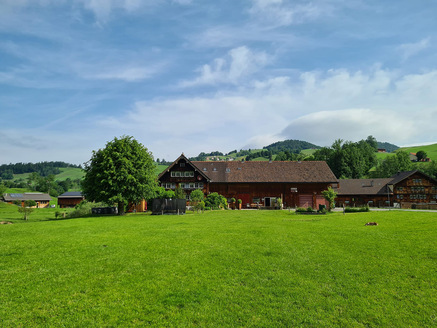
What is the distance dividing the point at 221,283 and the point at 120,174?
33206 millimetres

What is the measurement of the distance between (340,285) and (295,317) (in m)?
2.84

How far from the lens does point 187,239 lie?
16.5 metres

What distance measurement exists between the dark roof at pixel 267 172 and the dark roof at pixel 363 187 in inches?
679

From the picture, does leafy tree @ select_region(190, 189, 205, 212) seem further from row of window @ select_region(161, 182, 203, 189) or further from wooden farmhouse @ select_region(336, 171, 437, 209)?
wooden farmhouse @ select_region(336, 171, 437, 209)

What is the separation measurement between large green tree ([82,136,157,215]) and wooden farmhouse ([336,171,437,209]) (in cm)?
5344

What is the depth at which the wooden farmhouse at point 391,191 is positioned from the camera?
6962 centimetres

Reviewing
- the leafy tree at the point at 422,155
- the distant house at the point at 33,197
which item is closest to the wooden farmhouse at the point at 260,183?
the distant house at the point at 33,197

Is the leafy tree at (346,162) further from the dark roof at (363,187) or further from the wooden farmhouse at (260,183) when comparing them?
the wooden farmhouse at (260,183)

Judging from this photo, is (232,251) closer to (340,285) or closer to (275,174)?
(340,285)

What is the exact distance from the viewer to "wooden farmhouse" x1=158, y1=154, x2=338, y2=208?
57531 millimetres

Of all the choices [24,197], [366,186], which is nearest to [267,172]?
[366,186]

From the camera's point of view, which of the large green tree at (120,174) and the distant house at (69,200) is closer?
the large green tree at (120,174)

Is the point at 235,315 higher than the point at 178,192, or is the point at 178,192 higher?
the point at 178,192

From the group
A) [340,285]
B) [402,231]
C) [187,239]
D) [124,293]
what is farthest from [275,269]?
[402,231]
